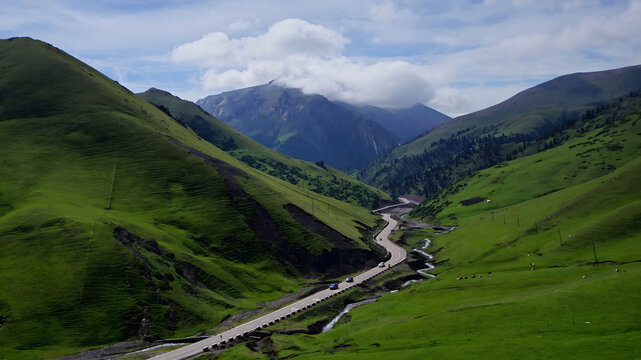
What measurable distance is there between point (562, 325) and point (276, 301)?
8271 centimetres

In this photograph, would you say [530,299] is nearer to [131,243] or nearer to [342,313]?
[342,313]

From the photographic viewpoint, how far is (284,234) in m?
171

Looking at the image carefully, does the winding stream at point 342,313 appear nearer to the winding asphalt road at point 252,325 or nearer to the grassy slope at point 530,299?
the grassy slope at point 530,299

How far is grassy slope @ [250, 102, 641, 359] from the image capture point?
6350 centimetres

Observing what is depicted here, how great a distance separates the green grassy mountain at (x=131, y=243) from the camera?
96.2 meters

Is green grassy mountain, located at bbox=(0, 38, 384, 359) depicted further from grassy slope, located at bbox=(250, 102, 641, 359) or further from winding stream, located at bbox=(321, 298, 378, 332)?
grassy slope, located at bbox=(250, 102, 641, 359)

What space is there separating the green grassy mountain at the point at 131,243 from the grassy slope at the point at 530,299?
119ft

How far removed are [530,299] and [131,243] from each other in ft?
336

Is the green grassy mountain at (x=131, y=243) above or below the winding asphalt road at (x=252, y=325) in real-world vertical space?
above

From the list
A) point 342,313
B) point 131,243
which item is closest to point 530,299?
point 342,313

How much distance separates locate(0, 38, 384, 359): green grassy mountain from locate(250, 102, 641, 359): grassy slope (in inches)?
1424

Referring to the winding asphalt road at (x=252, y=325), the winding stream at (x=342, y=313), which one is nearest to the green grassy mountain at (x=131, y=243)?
the winding asphalt road at (x=252, y=325)

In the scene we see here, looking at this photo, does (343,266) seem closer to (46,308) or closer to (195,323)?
(195,323)

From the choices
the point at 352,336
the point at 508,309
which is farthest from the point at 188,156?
the point at 508,309
